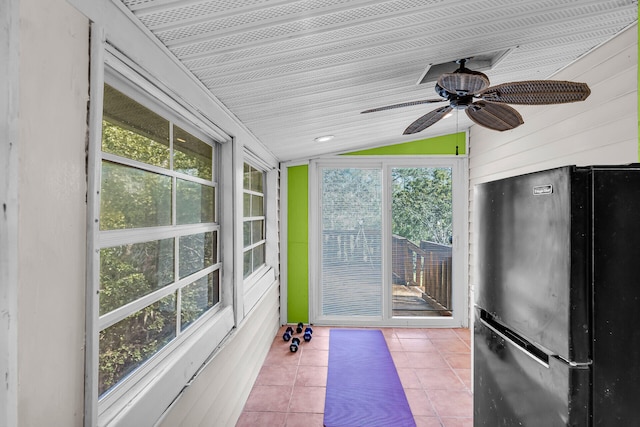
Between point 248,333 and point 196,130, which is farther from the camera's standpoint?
point 248,333

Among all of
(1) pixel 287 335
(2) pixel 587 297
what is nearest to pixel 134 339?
(2) pixel 587 297

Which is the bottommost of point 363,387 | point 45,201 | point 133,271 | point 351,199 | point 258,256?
point 363,387

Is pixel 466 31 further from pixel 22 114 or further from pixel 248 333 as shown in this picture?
pixel 248 333

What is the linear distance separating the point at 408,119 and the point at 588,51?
4.74ft

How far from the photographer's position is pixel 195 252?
6.37 feet

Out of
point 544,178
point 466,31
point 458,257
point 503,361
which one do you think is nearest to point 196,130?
point 466,31

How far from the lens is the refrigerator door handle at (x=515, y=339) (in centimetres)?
117

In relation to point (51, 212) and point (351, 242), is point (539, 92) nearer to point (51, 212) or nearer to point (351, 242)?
point (51, 212)

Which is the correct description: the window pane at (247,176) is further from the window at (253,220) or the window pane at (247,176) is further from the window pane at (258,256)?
the window pane at (258,256)

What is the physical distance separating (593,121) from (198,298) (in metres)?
2.82

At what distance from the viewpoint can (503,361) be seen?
137 centimetres

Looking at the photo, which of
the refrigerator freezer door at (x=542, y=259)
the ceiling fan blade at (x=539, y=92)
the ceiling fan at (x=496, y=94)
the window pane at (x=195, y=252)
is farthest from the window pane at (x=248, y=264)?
the ceiling fan blade at (x=539, y=92)

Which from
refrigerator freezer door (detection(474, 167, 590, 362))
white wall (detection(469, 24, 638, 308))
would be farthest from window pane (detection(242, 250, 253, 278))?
white wall (detection(469, 24, 638, 308))

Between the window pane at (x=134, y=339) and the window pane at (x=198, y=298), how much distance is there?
0.12 m
